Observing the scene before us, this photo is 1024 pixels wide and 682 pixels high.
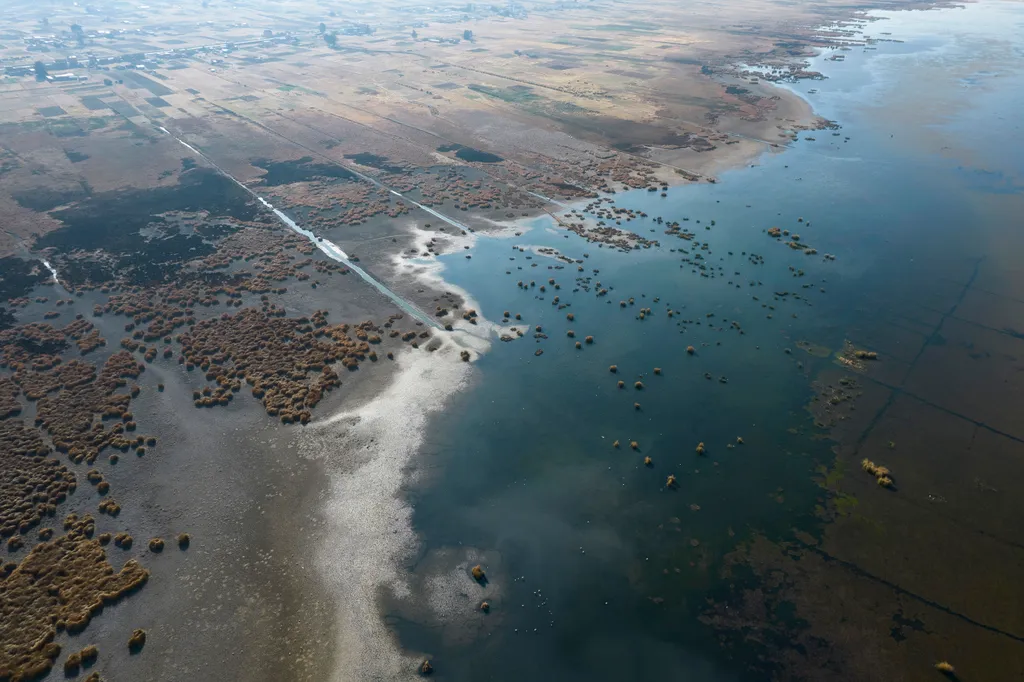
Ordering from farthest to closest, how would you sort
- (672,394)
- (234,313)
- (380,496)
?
(234,313) → (672,394) → (380,496)

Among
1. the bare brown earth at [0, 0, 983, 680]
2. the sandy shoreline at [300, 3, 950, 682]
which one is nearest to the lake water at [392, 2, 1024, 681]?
the sandy shoreline at [300, 3, 950, 682]

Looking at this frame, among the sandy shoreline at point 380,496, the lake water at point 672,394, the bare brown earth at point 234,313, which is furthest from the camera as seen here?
the bare brown earth at point 234,313

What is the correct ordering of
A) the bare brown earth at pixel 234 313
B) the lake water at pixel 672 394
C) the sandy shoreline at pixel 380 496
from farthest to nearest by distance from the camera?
the bare brown earth at pixel 234 313 → the lake water at pixel 672 394 → the sandy shoreline at pixel 380 496

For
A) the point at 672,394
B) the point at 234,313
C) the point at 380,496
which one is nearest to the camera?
the point at 380,496

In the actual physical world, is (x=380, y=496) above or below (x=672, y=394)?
below

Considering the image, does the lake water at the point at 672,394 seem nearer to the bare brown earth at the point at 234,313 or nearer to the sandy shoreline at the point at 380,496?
the sandy shoreline at the point at 380,496

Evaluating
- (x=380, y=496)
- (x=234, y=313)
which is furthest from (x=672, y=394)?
(x=234, y=313)

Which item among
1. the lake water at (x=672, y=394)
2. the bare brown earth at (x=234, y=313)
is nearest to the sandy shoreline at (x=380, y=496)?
the lake water at (x=672, y=394)

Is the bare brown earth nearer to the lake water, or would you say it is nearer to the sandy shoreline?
the sandy shoreline

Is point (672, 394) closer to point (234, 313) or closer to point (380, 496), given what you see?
point (380, 496)

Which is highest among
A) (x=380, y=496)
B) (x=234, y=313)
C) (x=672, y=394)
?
(x=234, y=313)

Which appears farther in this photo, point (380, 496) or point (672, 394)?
point (672, 394)
